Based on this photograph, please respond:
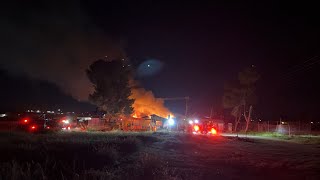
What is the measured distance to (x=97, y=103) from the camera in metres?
65.2

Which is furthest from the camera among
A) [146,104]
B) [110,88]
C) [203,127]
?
[146,104]

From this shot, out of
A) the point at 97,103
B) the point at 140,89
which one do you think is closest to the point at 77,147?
the point at 97,103

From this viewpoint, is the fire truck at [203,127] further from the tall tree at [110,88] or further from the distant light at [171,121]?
the tall tree at [110,88]

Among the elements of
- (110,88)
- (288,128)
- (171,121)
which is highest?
(110,88)

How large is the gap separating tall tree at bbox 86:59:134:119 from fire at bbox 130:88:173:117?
8.72 m

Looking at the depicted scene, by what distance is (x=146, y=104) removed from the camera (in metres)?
75.9

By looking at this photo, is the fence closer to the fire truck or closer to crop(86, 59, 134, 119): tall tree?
the fire truck

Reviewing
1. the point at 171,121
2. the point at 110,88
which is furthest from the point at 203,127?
the point at 110,88

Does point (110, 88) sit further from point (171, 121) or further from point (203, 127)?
point (203, 127)

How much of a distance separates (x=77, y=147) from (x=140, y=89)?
54.8m

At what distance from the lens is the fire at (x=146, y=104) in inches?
2943

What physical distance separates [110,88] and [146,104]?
13.0 m

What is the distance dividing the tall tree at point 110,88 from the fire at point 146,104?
872 cm

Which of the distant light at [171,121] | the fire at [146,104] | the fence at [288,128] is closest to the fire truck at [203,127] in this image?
the distant light at [171,121]
